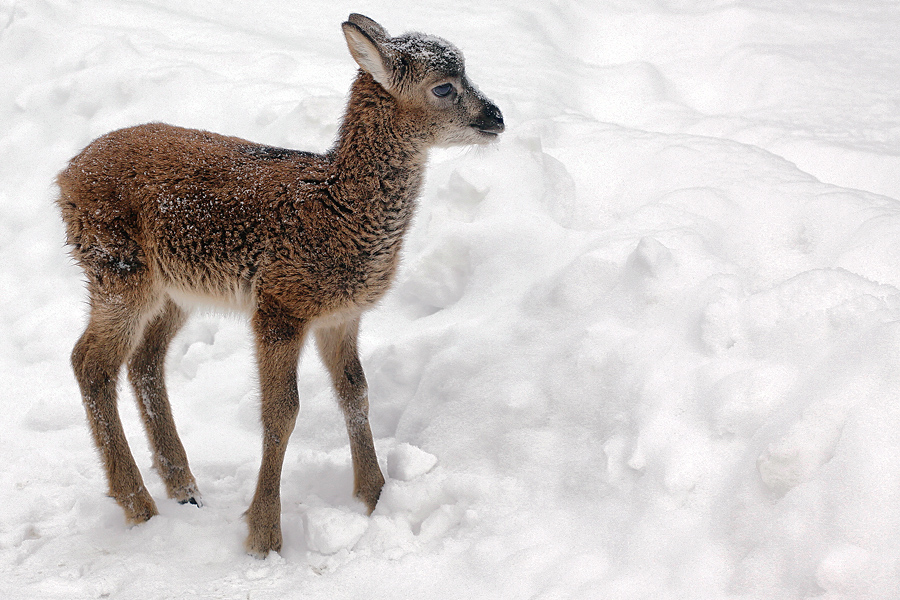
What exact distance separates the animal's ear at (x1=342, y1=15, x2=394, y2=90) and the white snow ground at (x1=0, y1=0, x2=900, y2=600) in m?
1.89

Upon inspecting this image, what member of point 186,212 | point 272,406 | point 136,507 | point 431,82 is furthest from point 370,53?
point 136,507

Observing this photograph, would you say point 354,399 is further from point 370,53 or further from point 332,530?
point 370,53

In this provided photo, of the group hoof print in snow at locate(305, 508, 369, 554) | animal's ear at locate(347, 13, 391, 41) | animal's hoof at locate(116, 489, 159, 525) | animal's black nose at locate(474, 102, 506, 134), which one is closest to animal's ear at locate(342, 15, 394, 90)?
animal's ear at locate(347, 13, 391, 41)

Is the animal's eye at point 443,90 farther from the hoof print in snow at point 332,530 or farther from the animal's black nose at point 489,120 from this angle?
the hoof print in snow at point 332,530

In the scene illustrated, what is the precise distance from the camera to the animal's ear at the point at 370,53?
427 centimetres

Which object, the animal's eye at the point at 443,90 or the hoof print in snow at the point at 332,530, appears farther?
the animal's eye at the point at 443,90

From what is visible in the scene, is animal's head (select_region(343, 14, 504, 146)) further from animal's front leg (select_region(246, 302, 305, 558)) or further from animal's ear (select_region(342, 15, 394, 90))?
animal's front leg (select_region(246, 302, 305, 558))

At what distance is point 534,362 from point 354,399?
46.1 inches

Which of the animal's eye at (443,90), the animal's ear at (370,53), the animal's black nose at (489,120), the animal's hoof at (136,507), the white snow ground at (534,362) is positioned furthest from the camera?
the animal's hoof at (136,507)

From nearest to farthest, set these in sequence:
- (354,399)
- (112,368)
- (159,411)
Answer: (112,368)
(354,399)
(159,411)

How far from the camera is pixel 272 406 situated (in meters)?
4.54

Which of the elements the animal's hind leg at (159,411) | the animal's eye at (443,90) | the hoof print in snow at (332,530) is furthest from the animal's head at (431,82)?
the hoof print in snow at (332,530)

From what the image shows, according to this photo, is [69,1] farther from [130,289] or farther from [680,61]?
[680,61]

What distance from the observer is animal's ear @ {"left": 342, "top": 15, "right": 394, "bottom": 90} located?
14.0ft
